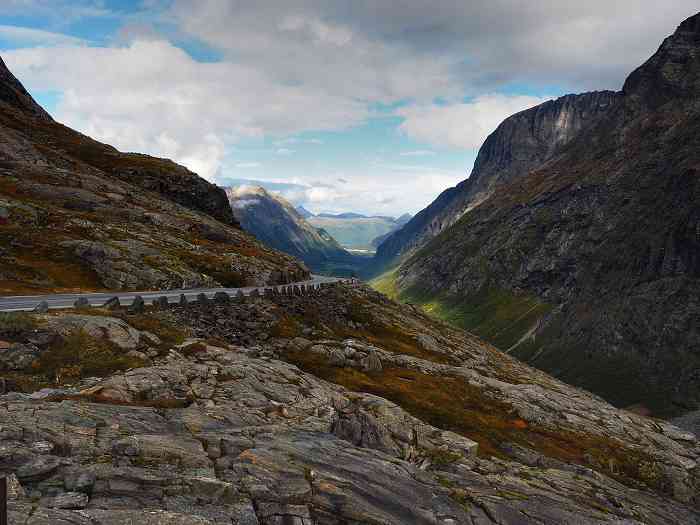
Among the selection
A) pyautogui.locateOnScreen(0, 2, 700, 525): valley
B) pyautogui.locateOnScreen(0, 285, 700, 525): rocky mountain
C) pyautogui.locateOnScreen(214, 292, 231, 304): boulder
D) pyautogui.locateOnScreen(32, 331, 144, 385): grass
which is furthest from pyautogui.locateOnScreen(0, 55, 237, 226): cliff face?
pyautogui.locateOnScreen(32, 331, 144, 385): grass

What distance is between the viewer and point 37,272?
49375 millimetres

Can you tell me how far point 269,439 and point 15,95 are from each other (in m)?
164

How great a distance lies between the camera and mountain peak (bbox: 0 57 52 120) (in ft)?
443

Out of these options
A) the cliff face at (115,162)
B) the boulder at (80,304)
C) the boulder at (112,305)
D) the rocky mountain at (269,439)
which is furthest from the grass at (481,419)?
the cliff face at (115,162)

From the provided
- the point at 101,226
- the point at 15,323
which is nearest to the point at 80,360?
the point at 15,323

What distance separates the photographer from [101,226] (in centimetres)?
6781

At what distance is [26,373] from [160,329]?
10.8 metres

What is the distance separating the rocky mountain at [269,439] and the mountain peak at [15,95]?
132m

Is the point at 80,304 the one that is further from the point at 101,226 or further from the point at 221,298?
the point at 101,226

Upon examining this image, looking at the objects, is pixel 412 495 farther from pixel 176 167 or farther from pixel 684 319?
pixel 684 319

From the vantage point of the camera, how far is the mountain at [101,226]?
178 feet

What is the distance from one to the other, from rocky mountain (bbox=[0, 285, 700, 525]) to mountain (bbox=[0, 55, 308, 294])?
18.0 meters

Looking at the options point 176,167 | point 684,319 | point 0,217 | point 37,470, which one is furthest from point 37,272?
point 684,319

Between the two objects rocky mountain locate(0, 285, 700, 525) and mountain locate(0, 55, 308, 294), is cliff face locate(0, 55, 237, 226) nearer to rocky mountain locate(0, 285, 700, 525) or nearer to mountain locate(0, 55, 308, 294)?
mountain locate(0, 55, 308, 294)
